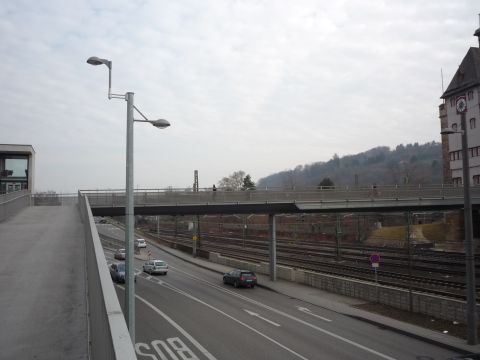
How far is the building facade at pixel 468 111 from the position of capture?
180 ft

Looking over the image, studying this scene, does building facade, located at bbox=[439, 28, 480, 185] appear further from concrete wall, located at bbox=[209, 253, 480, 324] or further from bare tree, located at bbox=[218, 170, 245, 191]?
Result: bare tree, located at bbox=[218, 170, 245, 191]

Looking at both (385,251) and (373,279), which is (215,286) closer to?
(373,279)

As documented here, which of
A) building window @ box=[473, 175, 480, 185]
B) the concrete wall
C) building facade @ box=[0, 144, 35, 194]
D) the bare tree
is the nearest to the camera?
the concrete wall

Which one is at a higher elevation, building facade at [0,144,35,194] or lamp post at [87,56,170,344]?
building facade at [0,144,35,194]

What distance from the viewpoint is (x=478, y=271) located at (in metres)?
32.6

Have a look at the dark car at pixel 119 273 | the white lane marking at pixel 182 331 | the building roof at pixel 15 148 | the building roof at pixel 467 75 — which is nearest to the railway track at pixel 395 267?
the white lane marking at pixel 182 331

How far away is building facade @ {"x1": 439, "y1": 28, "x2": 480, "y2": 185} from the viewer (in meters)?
55.0

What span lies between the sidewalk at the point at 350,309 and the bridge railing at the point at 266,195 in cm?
673

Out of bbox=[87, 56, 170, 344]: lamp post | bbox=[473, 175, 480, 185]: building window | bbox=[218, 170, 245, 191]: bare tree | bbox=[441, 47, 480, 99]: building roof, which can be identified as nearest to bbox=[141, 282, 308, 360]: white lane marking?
bbox=[87, 56, 170, 344]: lamp post

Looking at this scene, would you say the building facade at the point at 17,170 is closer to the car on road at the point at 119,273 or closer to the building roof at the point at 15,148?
the building roof at the point at 15,148

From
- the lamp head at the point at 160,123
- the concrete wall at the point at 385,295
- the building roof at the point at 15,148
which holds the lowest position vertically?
the concrete wall at the point at 385,295

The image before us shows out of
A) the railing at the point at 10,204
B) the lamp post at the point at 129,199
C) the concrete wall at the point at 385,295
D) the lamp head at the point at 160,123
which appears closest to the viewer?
the lamp post at the point at 129,199

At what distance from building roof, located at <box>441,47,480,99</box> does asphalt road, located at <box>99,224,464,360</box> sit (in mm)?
41924

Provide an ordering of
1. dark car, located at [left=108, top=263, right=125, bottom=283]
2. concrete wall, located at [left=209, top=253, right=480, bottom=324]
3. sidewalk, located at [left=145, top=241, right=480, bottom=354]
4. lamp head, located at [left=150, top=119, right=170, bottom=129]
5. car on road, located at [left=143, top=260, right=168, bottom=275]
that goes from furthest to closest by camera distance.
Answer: car on road, located at [left=143, top=260, right=168, bottom=275], dark car, located at [left=108, top=263, right=125, bottom=283], concrete wall, located at [left=209, top=253, right=480, bottom=324], sidewalk, located at [left=145, top=241, right=480, bottom=354], lamp head, located at [left=150, top=119, right=170, bottom=129]
